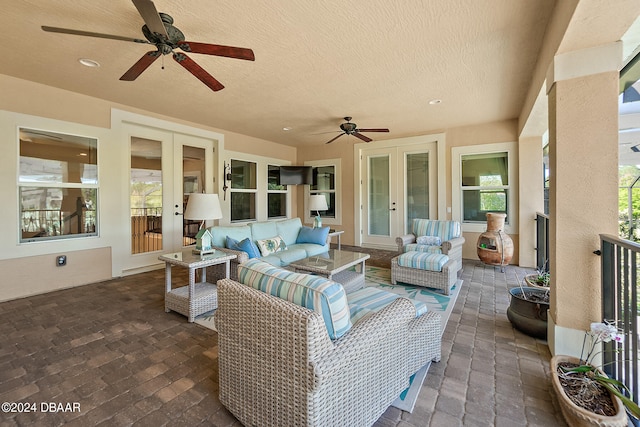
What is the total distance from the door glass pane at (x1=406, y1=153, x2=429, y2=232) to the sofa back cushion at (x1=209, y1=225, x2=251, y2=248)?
3825mm

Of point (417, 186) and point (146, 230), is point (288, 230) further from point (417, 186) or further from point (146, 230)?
point (417, 186)

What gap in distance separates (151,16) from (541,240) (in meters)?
5.66

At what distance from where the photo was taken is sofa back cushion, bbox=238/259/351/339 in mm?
1297

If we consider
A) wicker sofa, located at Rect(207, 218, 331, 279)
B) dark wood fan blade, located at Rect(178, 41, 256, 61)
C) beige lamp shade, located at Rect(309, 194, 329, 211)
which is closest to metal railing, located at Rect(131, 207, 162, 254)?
wicker sofa, located at Rect(207, 218, 331, 279)

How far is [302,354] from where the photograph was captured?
1171 mm

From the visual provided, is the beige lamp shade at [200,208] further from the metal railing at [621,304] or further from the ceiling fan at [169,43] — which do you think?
the metal railing at [621,304]

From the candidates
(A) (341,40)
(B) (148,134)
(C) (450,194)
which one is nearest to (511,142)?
(C) (450,194)

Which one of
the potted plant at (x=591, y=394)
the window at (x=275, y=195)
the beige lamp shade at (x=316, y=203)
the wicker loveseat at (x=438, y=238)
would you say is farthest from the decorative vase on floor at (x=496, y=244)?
the window at (x=275, y=195)

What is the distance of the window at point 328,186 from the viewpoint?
23.7 feet

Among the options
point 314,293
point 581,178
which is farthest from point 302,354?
point 581,178

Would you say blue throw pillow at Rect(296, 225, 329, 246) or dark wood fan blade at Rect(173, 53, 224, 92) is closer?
dark wood fan blade at Rect(173, 53, 224, 92)

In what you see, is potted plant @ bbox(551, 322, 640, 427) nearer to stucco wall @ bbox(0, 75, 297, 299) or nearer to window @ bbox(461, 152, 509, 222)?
window @ bbox(461, 152, 509, 222)

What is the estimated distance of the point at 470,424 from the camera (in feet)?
4.99

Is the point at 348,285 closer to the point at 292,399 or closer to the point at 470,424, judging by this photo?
the point at 470,424
